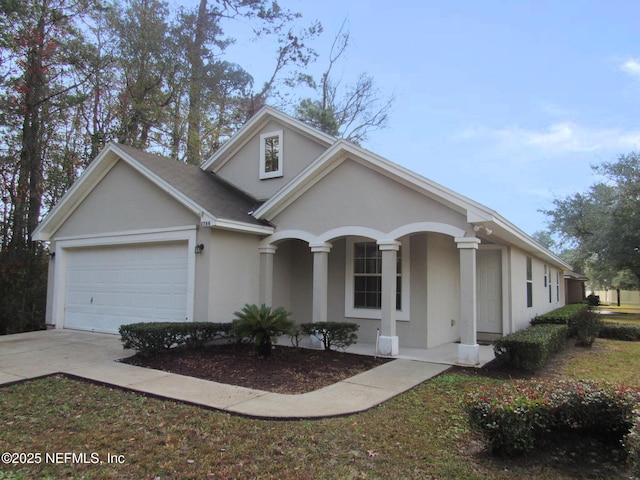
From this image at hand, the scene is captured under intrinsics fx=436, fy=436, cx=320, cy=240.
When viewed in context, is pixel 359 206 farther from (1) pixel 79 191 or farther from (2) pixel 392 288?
(1) pixel 79 191

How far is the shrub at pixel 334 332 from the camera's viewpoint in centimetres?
→ 902

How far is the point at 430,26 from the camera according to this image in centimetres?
1327

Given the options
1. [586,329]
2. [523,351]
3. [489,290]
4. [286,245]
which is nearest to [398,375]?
[523,351]

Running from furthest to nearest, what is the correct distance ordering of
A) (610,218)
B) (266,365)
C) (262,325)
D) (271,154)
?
(610,218), (271,154), (262,325), (266,365)

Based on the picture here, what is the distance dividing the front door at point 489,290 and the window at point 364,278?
312cm

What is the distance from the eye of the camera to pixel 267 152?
1331 centimetres

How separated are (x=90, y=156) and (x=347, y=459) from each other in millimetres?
19223

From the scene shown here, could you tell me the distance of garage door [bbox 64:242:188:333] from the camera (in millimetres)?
10570

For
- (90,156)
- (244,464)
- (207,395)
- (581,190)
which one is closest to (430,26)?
(207,395)

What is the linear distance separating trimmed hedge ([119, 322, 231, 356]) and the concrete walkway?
0.52 metres

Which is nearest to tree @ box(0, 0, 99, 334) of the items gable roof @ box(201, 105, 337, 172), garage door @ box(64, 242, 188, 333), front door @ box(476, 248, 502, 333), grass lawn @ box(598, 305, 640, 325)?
garage door @ box(64, 242, 188, 333)

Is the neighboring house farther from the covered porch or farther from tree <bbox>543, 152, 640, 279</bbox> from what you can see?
tree <bbox>543, 152, 640, 279</bbox>

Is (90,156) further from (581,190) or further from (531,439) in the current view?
(581,190)

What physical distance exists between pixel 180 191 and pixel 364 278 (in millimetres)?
4941
